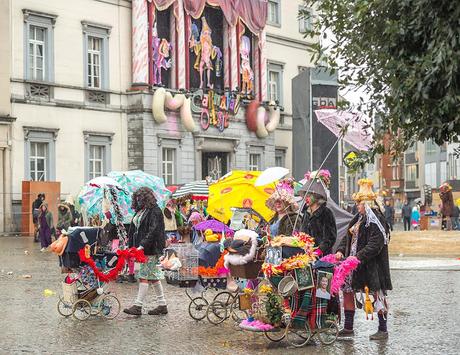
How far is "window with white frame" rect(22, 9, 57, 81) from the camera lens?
→ 36125 mm

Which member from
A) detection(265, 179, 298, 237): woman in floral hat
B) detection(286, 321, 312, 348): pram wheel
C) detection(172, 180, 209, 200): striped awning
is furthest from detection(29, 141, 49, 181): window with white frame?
detection(286, 321, 312, 348): pram wheel

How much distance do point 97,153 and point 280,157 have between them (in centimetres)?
1416

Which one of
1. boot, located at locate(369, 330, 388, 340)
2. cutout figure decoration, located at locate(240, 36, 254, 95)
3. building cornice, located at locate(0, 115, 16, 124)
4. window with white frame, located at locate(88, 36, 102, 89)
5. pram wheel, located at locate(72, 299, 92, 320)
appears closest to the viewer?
boot, located at locate(369, 330, 388, 340)

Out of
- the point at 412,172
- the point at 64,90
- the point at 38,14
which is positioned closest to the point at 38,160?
the point at 64,90

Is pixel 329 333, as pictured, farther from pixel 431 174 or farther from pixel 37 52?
pixel 431 174

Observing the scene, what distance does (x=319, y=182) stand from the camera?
12.0m

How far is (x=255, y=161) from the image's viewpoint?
48031mm

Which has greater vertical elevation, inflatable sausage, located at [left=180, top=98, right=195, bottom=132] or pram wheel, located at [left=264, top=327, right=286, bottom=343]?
inflatable sausage, located at [left=180, top=98, right=195, bottom=132]

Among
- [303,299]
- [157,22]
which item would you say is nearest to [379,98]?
[303,299]

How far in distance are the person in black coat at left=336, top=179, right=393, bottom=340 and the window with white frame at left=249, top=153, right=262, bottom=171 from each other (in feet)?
118

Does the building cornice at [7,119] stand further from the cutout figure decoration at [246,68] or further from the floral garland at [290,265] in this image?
the floral garland at [290,265]

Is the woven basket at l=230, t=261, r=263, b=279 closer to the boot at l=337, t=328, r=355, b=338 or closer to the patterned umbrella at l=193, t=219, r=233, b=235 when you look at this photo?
the boot at l=337, t=328, r=355, b=338

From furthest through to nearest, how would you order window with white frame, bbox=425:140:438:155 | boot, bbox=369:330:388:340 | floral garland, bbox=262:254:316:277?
1. window with white frame, bbox=425:140:438:155
2. boot, bbox=369:330:388:340
3. floral garland, bbox=262:254:316:277

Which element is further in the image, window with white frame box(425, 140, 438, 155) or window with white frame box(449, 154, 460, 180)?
window with white frame box(425, 140, 438, 155)
